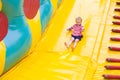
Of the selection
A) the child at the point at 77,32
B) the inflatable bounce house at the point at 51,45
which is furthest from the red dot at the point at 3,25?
the child at the point at 77,32

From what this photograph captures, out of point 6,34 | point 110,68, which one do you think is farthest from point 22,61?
point 110,68

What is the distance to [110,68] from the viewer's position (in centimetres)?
203

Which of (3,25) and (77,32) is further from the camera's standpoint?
(77,32)

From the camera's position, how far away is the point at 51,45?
228cm

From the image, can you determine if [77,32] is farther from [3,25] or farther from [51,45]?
[3,25]

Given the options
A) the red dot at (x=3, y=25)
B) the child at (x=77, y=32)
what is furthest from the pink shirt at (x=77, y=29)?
the red dot at (x=3, y=25)

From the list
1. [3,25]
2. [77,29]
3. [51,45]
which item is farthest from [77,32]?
[3,25]

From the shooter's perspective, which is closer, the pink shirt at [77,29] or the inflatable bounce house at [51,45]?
the inflatable bounce house at [51,45]

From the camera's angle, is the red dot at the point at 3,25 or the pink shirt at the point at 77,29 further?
the pink shirt at the point at 77,29

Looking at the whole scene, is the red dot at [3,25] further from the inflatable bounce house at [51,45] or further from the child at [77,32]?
the child at [77,32]

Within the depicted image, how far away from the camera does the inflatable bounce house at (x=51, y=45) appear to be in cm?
196

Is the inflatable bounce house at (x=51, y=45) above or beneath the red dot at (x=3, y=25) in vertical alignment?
beneath

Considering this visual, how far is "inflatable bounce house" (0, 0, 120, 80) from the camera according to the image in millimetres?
1963

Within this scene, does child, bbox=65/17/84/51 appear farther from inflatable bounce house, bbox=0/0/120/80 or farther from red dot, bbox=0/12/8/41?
red dot, bbox=0/12/8/41
